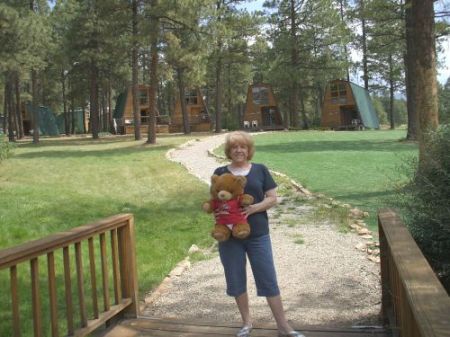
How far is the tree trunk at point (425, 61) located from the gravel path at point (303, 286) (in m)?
4.05

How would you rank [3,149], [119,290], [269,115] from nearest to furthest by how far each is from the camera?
1. [119,290]
2. [3,149]
3. [269,115]

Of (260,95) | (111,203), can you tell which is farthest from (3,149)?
(260,95)

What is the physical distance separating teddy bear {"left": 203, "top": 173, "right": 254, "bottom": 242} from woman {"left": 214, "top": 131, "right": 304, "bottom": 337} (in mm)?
69

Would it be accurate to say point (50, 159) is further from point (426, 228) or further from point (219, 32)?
point (426, 228)

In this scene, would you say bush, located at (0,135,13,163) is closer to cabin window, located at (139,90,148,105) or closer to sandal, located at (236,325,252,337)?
sandal, located at (236,325,252,337)

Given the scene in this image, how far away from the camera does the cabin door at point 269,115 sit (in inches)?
1873

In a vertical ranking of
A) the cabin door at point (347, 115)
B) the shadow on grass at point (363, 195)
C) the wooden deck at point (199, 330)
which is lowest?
the wooden deck at point (199, 330)

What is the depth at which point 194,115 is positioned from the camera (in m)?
48.0

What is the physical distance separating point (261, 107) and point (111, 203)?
37907 mm

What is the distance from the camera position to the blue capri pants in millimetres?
3703

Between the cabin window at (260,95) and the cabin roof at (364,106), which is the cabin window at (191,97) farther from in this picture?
the cabin roof at (364,106)

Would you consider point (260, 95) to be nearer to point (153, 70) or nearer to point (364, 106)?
point (364, 106)

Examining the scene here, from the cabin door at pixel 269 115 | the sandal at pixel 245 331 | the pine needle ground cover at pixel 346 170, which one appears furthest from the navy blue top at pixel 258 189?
the cabin door at pixel 269 115

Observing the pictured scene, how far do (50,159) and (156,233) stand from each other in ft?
40.7
